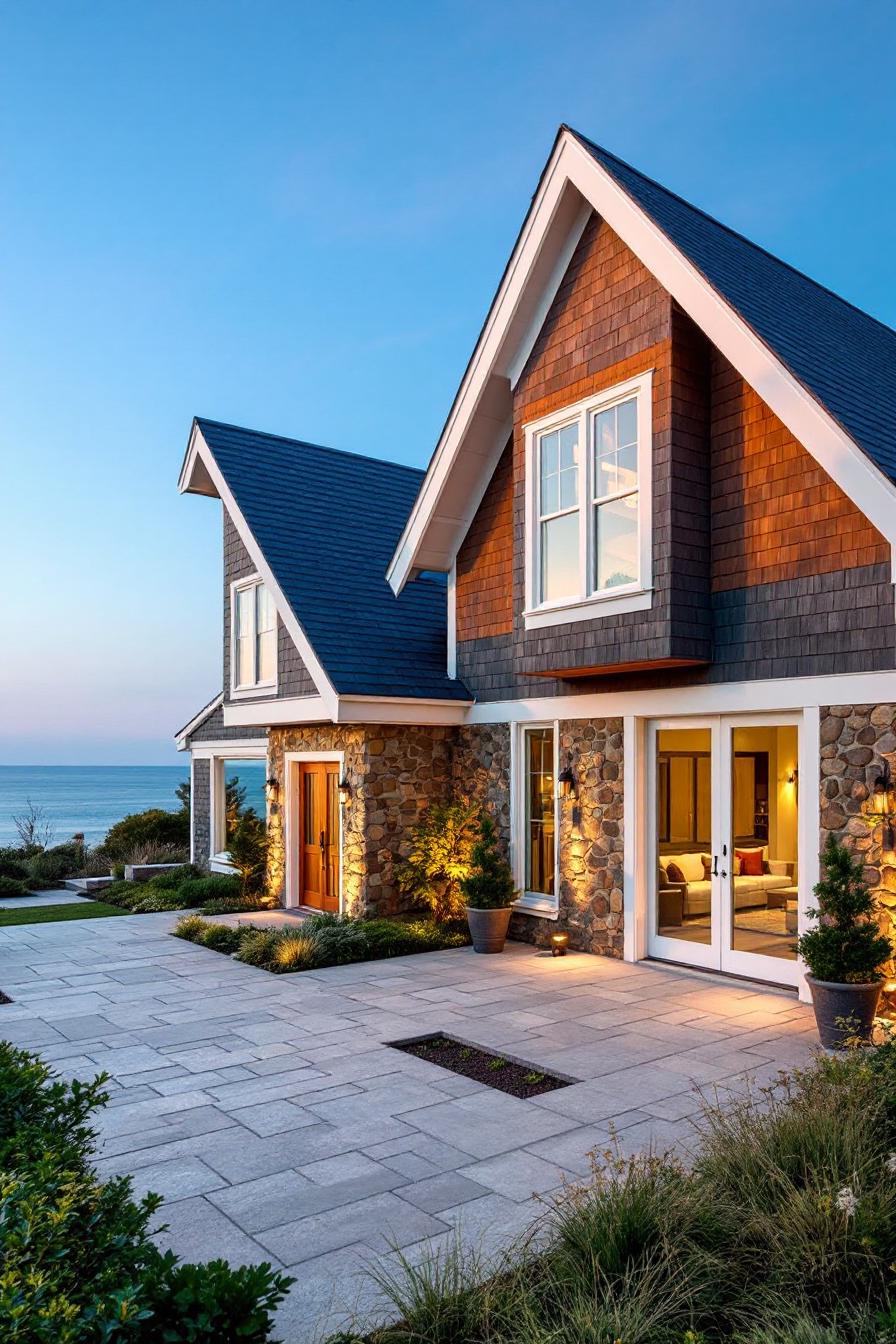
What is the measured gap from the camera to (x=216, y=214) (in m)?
21.2

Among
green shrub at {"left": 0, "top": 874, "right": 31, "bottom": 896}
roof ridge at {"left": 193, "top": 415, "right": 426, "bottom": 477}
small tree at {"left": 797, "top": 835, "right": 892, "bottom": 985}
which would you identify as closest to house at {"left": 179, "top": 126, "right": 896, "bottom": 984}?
small tree at {"left": 797, "top": 835, "right": 892, "bottom": 985}

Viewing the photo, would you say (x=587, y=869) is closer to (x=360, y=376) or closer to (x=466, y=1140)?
(x=466, y=1140)

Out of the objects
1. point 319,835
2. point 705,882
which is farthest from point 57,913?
point 705,882

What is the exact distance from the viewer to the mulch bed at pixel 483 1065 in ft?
19.7

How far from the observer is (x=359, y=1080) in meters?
6.11

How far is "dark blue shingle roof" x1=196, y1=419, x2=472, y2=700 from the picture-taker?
37.9ft

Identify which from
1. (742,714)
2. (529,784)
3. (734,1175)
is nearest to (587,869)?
(529,784)

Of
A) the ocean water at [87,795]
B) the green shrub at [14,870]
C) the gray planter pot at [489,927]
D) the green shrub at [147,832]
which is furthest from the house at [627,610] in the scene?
the ocean water at [87,795]

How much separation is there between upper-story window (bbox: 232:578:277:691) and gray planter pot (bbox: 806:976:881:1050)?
8500mm

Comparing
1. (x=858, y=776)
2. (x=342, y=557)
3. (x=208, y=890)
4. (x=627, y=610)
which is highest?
(x=342, y=557)

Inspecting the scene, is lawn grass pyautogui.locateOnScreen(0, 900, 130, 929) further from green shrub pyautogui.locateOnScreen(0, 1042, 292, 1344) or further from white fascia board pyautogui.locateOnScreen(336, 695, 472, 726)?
green shrub pyautogui.locateOnScreen(0, 1042, 292, 1344)

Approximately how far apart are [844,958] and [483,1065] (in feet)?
8.46

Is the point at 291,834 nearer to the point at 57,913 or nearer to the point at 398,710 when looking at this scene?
the point at 398,710

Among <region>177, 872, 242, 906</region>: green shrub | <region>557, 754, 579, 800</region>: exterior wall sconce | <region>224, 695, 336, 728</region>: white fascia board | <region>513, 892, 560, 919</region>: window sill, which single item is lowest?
<region>177, 872, 242, 906</region>: green shrub
